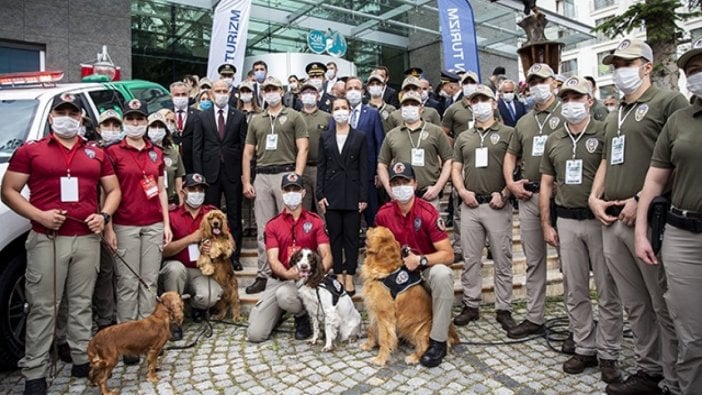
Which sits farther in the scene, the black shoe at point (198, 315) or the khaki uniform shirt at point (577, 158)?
the black shoe at point (198, 315)

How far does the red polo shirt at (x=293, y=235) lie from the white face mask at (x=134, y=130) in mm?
1579

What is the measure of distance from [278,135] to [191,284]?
208cm

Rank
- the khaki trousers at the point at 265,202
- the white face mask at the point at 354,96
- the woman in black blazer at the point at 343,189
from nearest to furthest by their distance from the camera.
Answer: the woman in black blazer at the point at 343,189, the khaki trousers at the point at 265,202, the white face mask at the point at 354,96

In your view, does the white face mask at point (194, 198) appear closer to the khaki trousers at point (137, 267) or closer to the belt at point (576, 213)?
the khaki trousers at point (137, 267)

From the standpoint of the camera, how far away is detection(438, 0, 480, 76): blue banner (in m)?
13.3

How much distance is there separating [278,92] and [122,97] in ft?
7.06

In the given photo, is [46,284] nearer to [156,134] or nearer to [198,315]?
[198,315]

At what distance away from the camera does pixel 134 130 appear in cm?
470

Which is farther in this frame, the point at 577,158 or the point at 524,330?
the point at 524,330

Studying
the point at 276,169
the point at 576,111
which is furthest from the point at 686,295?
the point at 276,169

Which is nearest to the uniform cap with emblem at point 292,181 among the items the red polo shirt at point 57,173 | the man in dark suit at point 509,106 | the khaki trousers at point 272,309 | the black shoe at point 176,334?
the khaki trousers at point 272,309

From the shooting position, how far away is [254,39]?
1670 centimetres

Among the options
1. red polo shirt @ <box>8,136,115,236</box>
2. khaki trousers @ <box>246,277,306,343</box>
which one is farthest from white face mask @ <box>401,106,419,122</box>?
red polo shirt @ <box>8,136,115,236</box>

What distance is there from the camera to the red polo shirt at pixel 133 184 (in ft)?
15.1
